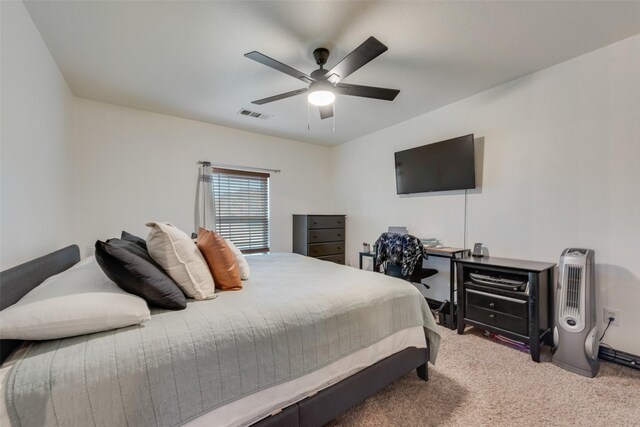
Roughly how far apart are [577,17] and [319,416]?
2.99 metres

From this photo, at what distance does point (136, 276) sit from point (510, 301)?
9.22 ft

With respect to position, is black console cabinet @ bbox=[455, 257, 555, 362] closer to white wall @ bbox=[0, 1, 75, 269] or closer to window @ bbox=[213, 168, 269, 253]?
window @ bbox=[213, 168, 269, 253]

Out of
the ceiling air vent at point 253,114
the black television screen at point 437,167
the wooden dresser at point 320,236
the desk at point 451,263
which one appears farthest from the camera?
the wooden dresser at point 320,236


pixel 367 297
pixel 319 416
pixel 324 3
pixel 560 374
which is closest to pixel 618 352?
pixel 560 374

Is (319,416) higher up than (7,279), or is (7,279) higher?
(7,279)

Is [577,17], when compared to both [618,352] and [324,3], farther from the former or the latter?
[618,352]

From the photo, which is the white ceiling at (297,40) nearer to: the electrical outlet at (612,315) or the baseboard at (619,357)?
the electrical outlet at (612,315)

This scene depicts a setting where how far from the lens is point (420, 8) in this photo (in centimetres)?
177

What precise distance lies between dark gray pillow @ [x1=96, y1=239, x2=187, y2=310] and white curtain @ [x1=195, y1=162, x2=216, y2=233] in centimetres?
253

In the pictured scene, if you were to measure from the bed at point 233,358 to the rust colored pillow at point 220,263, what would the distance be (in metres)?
0.11

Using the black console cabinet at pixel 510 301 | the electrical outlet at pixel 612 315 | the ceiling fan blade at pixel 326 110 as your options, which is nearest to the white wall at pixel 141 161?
the ceiling fan blade at pixel 326 110

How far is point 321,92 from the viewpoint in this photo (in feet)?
6.88

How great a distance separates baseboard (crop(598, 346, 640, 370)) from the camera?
2.08 m

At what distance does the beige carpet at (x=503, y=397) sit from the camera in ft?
5.15
